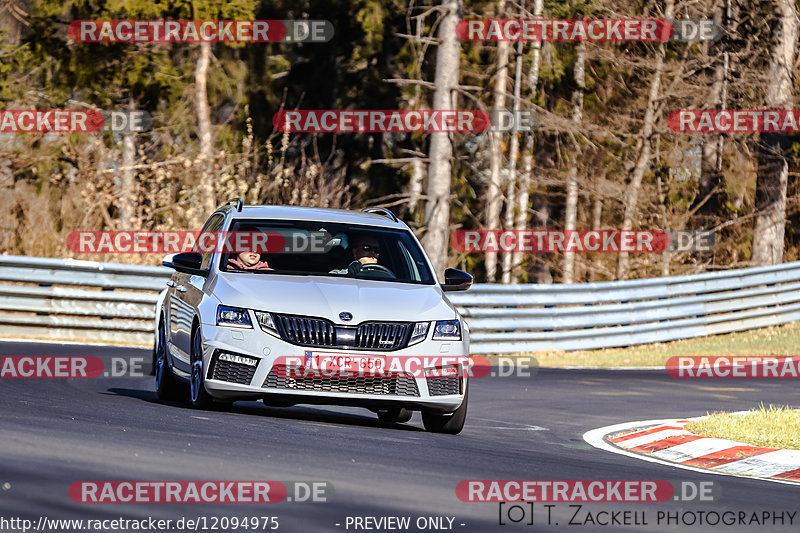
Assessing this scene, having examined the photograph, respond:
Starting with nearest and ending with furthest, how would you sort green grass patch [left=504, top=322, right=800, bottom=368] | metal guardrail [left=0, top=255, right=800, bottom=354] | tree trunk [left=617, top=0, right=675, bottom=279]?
1. metal guardrail [left=0, top=255, right=800, bottom=354]
2. green grass patch [left=504, top=322, right=800, bottom=368]
3. tree trunk [left=617, top=0, right=675, bottom=279]

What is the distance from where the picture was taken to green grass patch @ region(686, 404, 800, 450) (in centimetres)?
1094

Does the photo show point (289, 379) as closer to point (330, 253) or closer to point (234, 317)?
point (234, 317)

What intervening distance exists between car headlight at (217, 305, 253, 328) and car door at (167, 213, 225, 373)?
23.0 inches

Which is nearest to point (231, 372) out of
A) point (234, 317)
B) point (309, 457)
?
point (234, 317)

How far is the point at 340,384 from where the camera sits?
32.7 feet

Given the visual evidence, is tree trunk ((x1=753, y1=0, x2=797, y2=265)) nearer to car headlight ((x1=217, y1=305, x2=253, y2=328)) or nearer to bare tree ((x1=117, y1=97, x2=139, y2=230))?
bare tree ((x1=117, y1=97, x2=139, y2=230))

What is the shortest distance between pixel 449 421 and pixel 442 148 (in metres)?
14.7

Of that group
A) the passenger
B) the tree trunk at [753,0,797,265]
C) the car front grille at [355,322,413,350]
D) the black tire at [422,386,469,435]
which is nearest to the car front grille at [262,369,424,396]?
the car front grille at [355,322,413,350]

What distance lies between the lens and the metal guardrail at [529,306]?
18.7 metres

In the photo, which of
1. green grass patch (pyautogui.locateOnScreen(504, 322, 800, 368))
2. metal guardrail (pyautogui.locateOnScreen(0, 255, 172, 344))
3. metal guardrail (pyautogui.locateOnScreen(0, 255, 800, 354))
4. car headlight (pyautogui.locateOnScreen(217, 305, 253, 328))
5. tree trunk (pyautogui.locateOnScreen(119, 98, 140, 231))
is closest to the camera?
car headlight (pyautogui.locateOnScreen(217, 305, 253, 328))

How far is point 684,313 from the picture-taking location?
2278cm

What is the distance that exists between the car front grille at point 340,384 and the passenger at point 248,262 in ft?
4.11

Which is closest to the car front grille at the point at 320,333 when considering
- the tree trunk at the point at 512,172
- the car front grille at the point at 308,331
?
the car front grille at the point at 308,331

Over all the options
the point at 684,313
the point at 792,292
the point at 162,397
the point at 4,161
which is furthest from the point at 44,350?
the point at 4,161
